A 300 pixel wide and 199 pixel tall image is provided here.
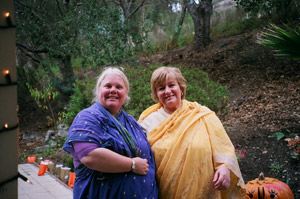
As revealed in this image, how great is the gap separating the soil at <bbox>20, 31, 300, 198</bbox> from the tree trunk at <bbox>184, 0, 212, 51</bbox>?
392 mm

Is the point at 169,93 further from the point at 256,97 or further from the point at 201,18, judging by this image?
the point at 201,18

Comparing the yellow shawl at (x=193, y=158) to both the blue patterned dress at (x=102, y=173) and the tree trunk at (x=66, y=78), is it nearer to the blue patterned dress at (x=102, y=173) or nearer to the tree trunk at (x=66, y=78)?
the blue patterned dress at (x=102, y=173)

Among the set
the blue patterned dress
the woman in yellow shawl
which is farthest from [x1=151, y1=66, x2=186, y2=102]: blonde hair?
the blue patterned dress

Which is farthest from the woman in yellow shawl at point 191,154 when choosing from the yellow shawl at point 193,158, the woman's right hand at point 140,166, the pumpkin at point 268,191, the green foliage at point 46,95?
the green foliage at point 46,95

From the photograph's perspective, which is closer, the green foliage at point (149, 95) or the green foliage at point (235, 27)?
the green foliage at point (149, 95)

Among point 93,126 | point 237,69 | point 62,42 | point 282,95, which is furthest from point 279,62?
point 93,126

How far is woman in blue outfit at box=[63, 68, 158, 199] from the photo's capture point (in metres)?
1.68

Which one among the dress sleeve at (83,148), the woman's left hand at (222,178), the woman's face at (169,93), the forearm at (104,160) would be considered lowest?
the woman's left hand at (222,178)

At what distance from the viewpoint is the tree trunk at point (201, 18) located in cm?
Result: 1121

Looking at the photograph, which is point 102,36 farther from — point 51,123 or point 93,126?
point 93,126

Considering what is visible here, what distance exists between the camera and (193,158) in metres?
2.06

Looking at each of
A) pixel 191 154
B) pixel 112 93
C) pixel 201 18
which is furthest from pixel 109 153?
pixel 201 18

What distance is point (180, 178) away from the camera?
81.2 inches

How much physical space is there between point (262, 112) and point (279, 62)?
3.46 m
